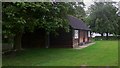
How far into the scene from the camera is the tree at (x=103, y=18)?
4991 centimetres

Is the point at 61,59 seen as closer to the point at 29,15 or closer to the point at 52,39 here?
the point at 29,15

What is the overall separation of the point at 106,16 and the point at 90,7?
18.7 ft

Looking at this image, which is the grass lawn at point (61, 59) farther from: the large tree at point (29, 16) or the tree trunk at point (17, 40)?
the tree trunk at point (17, 40)

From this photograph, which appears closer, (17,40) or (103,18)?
(17,40)

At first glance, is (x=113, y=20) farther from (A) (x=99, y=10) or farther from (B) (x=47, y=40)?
(B) (x=47, y=40)

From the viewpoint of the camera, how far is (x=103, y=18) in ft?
166

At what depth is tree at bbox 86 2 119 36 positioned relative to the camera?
1965 inches

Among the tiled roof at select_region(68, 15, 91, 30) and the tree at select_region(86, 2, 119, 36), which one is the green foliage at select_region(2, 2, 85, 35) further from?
the tree at select_region(86, 2, 119, 36)

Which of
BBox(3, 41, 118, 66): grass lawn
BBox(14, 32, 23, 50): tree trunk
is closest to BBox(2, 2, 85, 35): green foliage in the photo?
BBox(3, 41, 118, 66): grass lawn

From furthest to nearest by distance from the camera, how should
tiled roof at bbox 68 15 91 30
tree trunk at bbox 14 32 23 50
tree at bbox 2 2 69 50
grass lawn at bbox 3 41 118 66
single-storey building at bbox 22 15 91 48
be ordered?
tiled roof at bbox 68 15 91 30 → single-storey building at bbox 22 15 91 48 → tree trunk at bbox 14 32 23 50 → tree at bbox 2 2 69 50 → grass lawn at bbox 3 41 118 66

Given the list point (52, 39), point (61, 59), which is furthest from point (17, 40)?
point (61, 59)

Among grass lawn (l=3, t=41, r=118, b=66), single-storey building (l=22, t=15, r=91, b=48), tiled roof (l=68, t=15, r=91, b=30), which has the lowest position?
grass lawn (l=3, t=41, r=118, b=66)

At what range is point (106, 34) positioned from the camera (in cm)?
5322

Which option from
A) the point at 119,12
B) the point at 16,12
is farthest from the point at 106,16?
the point at 16,12
